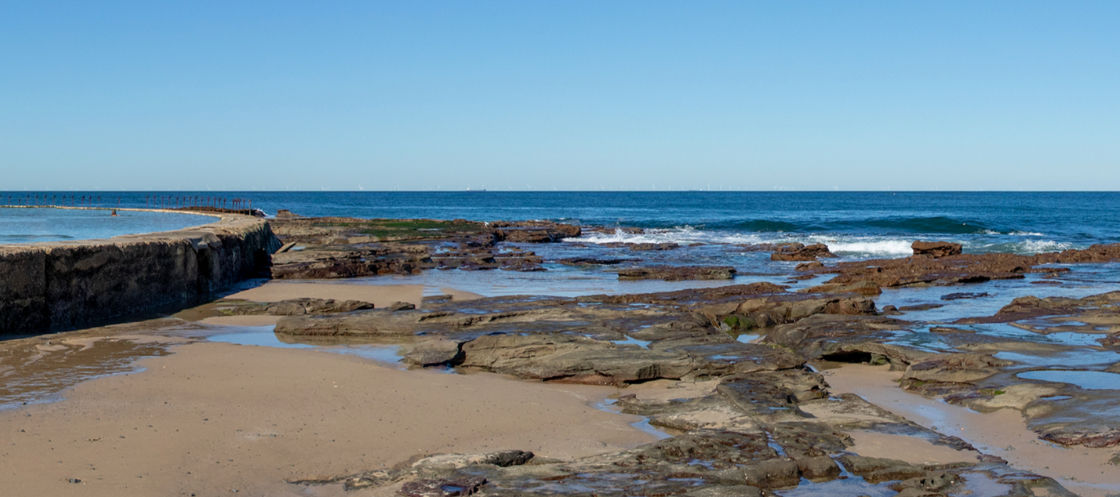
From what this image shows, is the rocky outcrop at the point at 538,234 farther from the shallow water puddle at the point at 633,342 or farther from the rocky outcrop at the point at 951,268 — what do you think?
the shallow water puddle at the point at 633,342

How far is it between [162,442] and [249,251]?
13154mm

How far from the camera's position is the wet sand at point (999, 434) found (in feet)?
17.4

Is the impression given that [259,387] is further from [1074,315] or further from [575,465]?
[1074,315]

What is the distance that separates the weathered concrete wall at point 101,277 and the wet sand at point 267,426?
104 inches

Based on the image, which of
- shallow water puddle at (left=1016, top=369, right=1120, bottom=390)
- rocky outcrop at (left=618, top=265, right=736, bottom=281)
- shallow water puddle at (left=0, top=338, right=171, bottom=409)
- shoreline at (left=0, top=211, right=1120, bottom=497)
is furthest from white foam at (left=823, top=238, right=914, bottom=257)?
shallow water puddle at (left=0, top=338, right=171, bottom=409)

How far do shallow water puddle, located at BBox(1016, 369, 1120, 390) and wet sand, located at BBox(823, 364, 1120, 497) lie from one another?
4.06ft

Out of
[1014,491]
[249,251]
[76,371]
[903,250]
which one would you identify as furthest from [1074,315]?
[903,250]

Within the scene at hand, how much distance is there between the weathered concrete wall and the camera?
32.8ft

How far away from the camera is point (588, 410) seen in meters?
7.11

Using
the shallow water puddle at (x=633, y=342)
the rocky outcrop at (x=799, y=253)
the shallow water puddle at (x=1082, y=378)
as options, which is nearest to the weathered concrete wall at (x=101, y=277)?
the shallow water puddle at (x=633, y=342)

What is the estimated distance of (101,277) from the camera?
37.2 ft

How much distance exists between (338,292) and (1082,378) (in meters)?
12.1

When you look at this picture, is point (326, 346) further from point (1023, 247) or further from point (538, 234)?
point (1023, 247)

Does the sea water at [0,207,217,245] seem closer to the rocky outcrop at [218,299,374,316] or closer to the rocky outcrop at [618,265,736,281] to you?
the rocky outcrop at [218,299,374,316]
